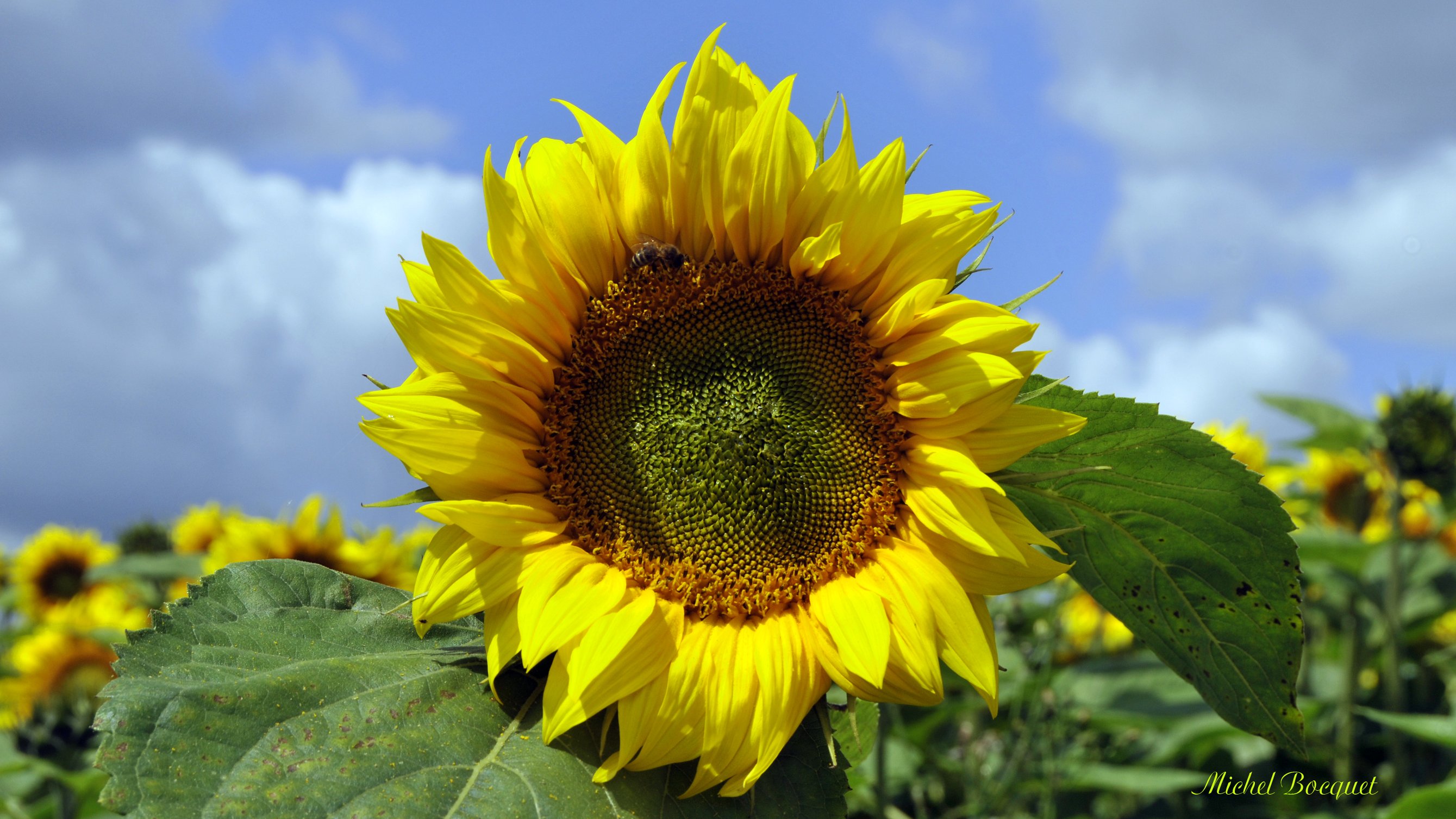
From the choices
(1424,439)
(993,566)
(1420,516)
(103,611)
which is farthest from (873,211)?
(1420,516)

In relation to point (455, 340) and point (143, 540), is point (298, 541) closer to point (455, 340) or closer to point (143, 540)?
point (455, 340)

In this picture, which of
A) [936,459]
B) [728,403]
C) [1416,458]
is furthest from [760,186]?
[1416,458]

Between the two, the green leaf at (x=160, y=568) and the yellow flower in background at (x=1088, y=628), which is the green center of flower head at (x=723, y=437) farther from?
the yellow flower in background at (x=1088, y=628)

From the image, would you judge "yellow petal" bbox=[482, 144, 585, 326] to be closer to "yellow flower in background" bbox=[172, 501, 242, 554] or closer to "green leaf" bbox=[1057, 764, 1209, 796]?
"green leaf" bbox=[1057, 764, 1209, 796]

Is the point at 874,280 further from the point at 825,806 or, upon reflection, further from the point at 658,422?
the point at 825,806

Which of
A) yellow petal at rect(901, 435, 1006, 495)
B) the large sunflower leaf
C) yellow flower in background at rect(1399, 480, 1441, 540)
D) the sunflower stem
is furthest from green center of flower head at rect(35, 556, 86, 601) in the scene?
yellow flower in background at rect(1399, 480, 1441, 540)

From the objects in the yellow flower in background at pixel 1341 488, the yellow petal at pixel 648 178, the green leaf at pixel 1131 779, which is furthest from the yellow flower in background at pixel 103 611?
the yellow flower in background at pixel 1341 488
